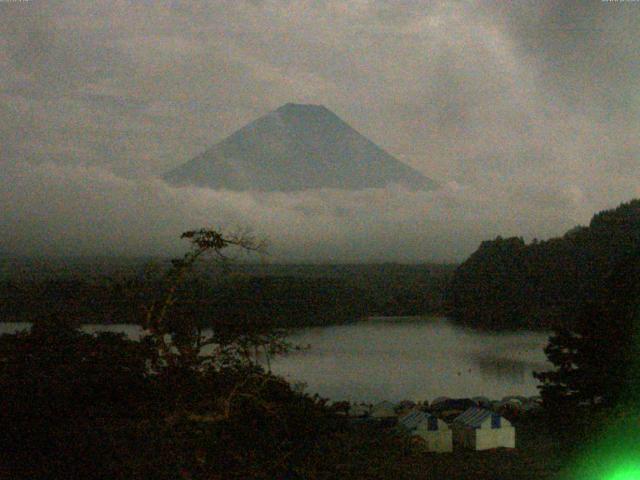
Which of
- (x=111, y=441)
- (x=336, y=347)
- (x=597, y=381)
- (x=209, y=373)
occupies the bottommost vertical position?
(x=336, y=347)

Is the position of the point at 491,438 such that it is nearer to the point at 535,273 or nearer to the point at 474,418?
the point at 474,418

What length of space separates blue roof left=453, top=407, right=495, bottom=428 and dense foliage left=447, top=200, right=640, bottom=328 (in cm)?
2788

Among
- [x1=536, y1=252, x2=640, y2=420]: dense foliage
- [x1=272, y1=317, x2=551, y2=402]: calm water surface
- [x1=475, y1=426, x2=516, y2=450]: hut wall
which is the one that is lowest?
[x1=272, y1=317, x2=551, y2=402]: calm water surface

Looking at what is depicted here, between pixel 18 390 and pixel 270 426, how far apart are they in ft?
4.34

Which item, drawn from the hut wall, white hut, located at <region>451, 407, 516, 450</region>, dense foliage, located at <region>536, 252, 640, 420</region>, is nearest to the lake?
white hut, located at <region>451, 407, 516, 450</region>

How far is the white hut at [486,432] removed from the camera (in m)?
8.89

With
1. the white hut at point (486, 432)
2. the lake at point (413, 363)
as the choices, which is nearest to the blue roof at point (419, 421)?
the white hut at point (486, 432)

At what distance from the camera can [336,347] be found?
2934 centimetres

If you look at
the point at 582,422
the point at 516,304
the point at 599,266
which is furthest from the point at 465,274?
the point at 582,422

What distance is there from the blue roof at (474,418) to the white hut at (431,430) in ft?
1.09

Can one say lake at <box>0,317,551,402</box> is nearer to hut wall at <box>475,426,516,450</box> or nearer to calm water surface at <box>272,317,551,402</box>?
calm water surface at <box>272,317,551,402</box>

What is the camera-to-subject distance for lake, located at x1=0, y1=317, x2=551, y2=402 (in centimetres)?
1856

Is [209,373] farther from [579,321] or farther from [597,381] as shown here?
[579,321]

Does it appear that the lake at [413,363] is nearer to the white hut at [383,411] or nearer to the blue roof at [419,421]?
the white hut at [383,411]
